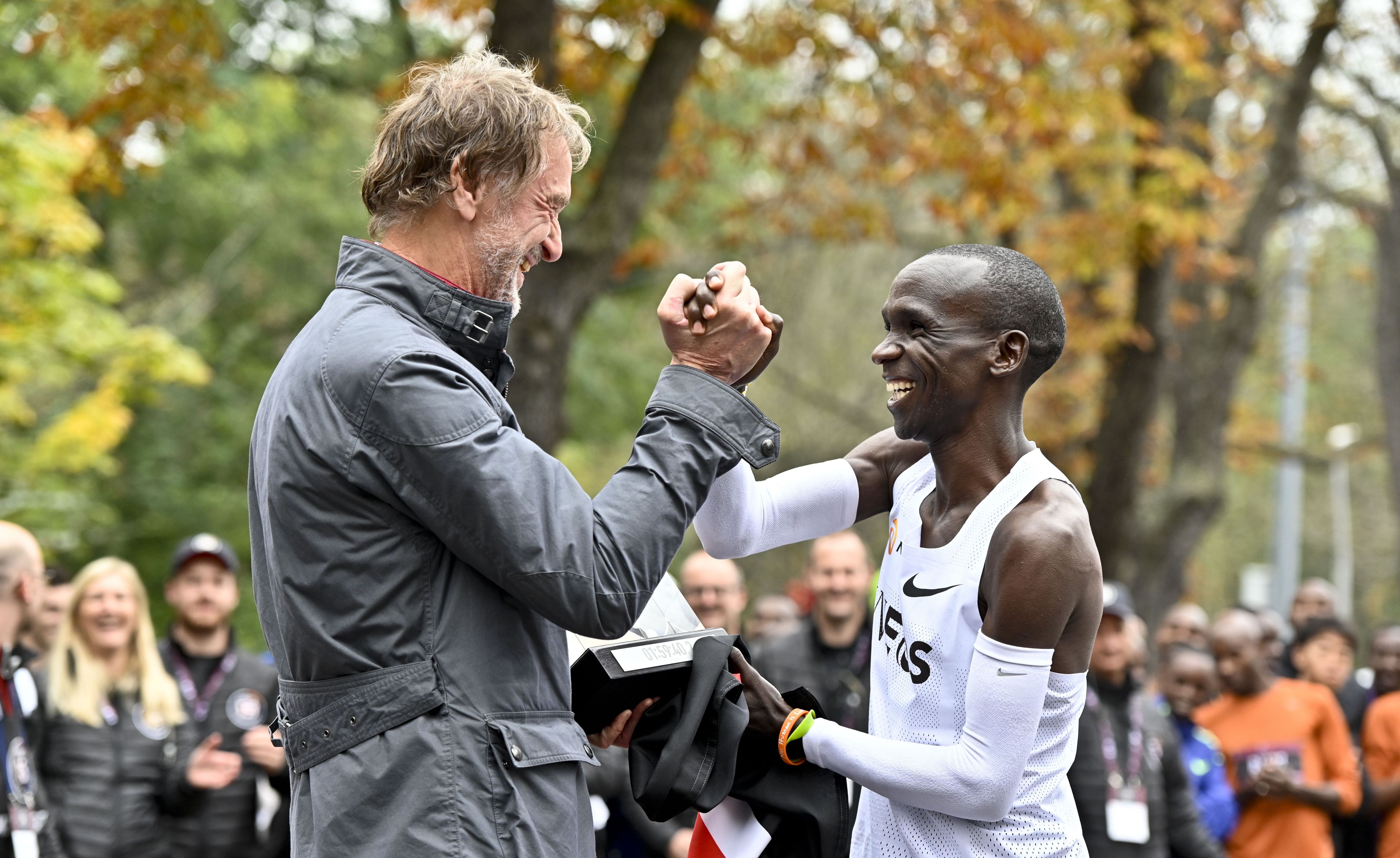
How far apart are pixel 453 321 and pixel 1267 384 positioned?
72.1 feet

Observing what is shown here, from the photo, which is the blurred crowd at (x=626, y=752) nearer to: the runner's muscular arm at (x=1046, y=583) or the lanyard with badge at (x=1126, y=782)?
the lanyard with badge at (x=1126, y=782)

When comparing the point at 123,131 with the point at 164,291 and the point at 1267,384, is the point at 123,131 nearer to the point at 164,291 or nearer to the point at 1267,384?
the point at 164,291

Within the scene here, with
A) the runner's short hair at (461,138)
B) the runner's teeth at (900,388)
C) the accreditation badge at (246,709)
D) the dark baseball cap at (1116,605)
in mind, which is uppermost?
the runner's short hair at (461,138)

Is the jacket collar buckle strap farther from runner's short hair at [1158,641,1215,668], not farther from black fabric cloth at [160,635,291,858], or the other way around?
runner's short hair at [1158,641,1215,668]

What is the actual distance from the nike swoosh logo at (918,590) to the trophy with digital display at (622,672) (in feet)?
1.35

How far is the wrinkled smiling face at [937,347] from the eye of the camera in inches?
103

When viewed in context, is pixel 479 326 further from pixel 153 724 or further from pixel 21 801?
pixel 153 724

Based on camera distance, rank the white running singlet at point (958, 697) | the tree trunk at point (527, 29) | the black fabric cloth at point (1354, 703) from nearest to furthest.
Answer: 1. the white running singlet at point (958, 697)
2. the tree trunk at point (527, 29)
3. the black fabric cloth at point (1354, 703)

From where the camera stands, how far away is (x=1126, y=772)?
20.4 feet

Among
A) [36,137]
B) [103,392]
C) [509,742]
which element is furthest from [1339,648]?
[103,392]

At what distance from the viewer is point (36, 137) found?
10016mm

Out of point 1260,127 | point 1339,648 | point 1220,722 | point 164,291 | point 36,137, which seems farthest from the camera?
point 164,291

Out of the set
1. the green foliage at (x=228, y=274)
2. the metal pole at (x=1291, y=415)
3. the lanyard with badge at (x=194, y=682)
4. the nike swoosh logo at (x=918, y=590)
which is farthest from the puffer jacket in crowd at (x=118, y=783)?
the metal pole at (x=1291, y=415)

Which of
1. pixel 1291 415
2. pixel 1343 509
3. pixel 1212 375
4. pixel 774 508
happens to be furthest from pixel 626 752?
pixel 1343 509
